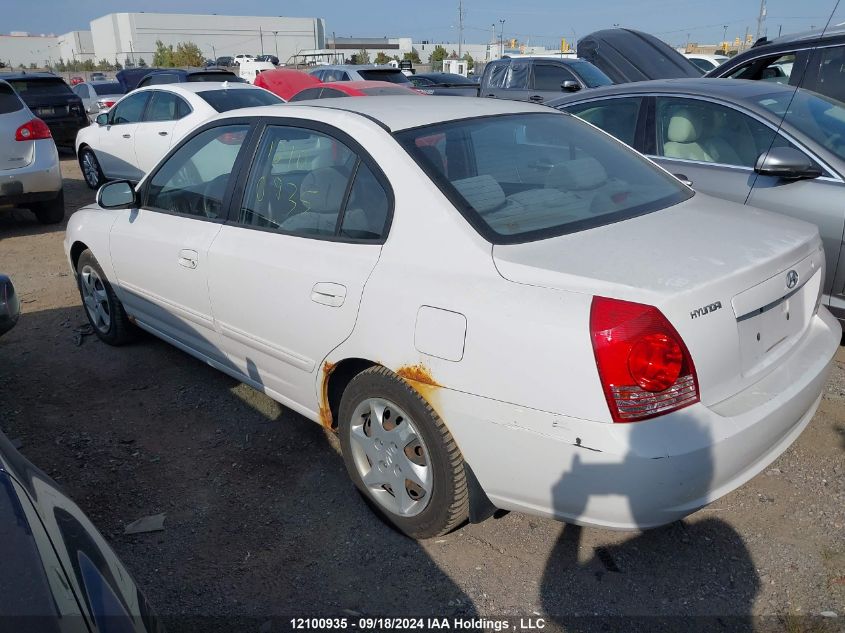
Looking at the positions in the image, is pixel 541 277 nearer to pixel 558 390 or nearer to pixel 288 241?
pixel 558 390

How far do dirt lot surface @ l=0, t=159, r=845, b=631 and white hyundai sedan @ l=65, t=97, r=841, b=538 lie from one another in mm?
263

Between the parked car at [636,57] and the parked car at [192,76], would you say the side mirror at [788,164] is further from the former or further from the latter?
the parked car at [192,76]

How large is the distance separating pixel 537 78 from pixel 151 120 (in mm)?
6990

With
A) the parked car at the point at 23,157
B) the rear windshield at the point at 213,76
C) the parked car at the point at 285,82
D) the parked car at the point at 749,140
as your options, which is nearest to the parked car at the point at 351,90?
the parked car at the point at 285,82

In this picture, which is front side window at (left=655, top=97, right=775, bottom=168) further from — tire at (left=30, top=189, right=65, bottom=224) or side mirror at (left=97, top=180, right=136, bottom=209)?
tire at (left=30, top=189, right=65, bottom=224)

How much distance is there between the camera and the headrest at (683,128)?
4.95 meters

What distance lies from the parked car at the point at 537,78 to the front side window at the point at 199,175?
27.7 feet

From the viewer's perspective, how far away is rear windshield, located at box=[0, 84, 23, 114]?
27.0ft

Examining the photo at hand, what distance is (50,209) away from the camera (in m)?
9.04

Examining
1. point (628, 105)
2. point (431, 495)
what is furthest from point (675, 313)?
point (628, 105)

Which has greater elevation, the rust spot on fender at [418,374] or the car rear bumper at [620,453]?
the rust spot on fender at [418,374]

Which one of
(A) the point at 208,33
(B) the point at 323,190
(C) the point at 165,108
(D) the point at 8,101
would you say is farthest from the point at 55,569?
(A) the point at 208,33

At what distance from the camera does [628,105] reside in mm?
5379

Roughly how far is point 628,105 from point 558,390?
380 centimetres
